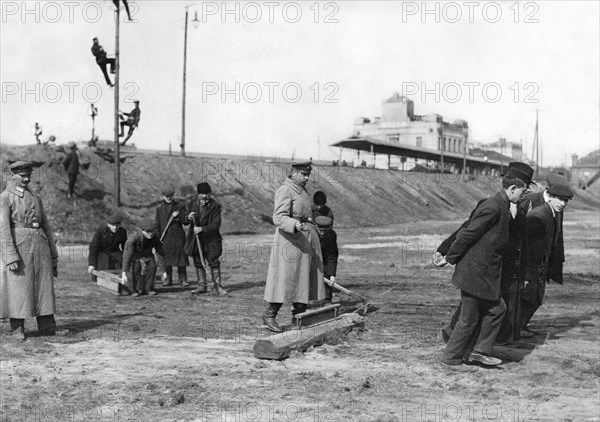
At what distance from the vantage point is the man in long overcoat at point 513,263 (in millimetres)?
6992

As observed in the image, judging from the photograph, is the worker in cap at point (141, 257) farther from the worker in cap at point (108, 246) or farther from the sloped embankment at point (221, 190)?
the sloped embankment at point (221, 190)

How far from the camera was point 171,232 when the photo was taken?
12.9 meters

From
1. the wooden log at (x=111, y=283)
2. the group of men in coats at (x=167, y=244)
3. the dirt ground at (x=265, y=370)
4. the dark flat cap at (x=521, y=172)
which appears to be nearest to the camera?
the dirt ground at (x=265, y=370)

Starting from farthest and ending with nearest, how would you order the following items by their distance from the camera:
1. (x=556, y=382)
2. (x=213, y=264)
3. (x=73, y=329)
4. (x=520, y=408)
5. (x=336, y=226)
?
(x=336, y=226)
(x=213, y=264)
(x=73, y=329)
(x=556, y=382)
(x=520, y=408)

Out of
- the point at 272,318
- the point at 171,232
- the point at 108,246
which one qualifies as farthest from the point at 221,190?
the point at 272,318

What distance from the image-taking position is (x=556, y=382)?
6539 mm

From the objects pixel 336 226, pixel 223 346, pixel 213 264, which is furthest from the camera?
pixel 336 226

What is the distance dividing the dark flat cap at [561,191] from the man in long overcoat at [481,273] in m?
1.40

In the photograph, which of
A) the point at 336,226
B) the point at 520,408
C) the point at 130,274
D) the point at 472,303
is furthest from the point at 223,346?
the point at 336,226

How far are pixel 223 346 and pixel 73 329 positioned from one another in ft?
7.44

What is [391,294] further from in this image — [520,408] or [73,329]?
[520,408]

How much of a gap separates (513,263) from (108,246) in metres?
7.60

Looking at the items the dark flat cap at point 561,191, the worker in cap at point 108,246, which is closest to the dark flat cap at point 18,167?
the worker in cap at point 108,246

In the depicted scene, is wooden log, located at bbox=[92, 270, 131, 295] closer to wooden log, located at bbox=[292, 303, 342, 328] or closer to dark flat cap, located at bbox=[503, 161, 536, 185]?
wooden log, located at bbox=[292, 303, 342, 328]
